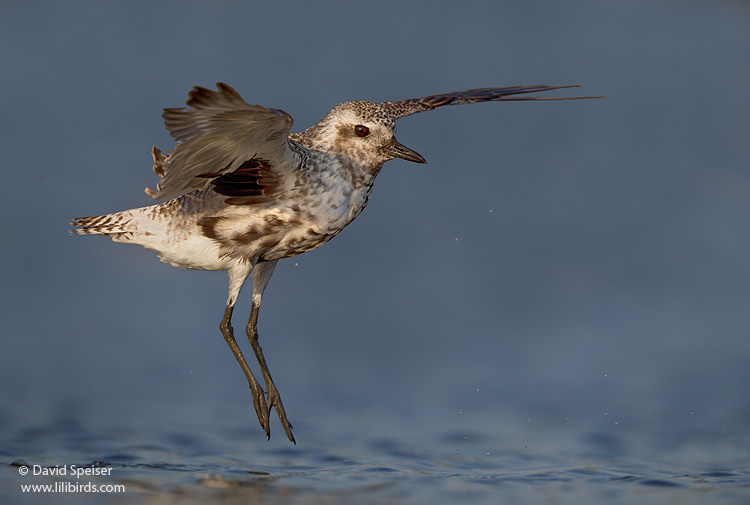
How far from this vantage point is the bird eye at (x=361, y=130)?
370 inches

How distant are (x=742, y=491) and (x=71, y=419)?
212 inches

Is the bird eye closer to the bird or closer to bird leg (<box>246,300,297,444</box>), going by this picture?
the bird

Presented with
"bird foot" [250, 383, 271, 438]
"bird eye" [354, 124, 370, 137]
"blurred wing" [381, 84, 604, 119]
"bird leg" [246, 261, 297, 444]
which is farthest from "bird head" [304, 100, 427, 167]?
"bird foot" [250, 383, 271, 438]

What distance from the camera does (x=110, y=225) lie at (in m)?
9.62

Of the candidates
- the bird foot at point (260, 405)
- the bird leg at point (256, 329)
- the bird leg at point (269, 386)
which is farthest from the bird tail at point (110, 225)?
the bird foot at point (260, 405)

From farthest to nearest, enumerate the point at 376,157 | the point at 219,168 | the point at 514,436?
the point at 514,436, the point at 376,157, the point at 219,168

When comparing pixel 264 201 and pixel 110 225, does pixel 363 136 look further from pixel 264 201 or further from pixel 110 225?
pixel 110 225

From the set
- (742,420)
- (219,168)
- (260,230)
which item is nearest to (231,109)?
(219,168)

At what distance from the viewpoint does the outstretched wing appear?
8.07m

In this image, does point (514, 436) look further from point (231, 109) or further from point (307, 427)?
point (231, 109)

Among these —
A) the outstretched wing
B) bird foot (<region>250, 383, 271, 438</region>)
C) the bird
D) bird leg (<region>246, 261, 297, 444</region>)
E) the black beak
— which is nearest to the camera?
the outstretched wing

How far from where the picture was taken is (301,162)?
9.09 m

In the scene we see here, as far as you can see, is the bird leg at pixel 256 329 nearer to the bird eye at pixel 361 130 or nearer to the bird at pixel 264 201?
the bird at pixel 264 201

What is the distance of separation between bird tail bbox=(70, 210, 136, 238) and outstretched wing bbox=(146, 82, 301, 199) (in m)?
Answer: 0.77
